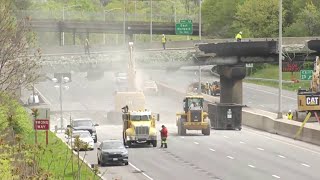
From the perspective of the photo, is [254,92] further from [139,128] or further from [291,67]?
[139,128]

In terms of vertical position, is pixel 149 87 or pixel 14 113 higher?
pixel 14 113

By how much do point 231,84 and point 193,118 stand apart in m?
19.3

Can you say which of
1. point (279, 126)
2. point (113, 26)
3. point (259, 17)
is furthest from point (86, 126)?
point (113, 26)

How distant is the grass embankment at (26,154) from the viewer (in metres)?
28.1

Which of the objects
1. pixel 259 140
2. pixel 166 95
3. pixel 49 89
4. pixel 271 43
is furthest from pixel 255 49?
pixel 49 89

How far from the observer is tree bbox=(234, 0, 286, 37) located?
466ft

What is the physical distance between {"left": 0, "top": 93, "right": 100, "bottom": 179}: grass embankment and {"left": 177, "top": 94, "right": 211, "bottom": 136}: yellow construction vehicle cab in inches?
366

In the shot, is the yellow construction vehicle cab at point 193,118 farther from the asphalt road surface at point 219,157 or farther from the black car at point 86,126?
the black car at point 86,126

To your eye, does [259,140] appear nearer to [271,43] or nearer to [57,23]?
[271,43]

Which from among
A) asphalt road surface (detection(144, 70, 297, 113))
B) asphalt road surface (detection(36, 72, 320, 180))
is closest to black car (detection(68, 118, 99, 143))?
asphalt road surface (detection(36, 72, 320, 180))

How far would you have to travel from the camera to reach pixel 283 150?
2126 inches

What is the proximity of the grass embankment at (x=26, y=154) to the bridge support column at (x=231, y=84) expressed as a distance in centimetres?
2465

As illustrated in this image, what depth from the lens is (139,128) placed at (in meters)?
55.3

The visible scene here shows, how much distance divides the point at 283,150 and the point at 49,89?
79503 millimetres
